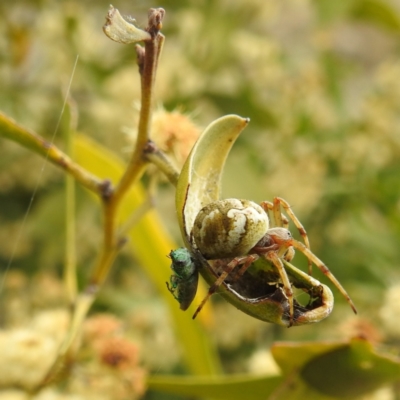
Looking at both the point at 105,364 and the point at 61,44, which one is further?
the point at 61,44

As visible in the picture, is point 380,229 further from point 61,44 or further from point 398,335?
point 61,44

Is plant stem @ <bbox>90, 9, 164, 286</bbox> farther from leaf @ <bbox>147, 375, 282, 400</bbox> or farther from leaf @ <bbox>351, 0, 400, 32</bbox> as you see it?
leaf @ <bbox>351, 0, 400, 32</bbox>

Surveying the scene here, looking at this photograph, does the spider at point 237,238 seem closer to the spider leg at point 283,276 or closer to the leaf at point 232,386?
the spider leg at point 283,276

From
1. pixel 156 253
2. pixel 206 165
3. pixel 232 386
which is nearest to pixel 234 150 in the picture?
pixel 156 253

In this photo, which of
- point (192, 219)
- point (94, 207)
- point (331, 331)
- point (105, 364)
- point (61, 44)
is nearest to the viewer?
point (192, 219)

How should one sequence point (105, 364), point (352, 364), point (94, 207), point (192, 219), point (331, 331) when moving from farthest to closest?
point (94, 207) < point (331, 331) < point (105, 364) < point (352, 364) < point (192, 219)

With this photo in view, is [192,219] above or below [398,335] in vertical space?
above

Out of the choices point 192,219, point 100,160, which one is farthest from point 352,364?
point 100,160

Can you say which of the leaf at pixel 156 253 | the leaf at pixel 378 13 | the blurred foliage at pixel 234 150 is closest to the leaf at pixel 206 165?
the leaf at pixel 156 253
